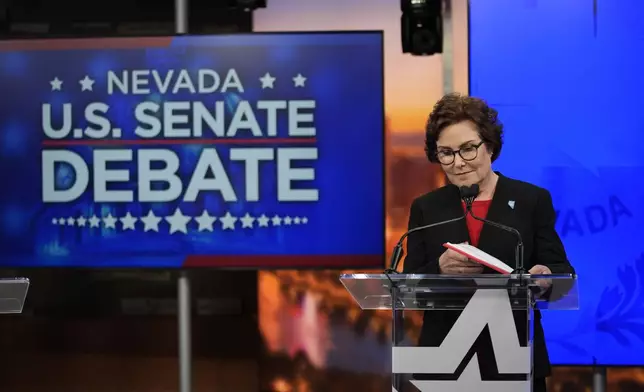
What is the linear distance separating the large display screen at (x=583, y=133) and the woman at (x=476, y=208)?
1.61 m

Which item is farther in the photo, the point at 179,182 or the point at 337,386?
the point at 337,386

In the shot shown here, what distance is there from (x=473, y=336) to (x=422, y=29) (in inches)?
101

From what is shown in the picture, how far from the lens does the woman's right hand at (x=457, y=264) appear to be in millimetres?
2367

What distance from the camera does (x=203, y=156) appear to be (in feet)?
14.1

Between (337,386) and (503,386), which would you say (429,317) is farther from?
(337,386)

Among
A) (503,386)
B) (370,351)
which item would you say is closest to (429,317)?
(503,386)

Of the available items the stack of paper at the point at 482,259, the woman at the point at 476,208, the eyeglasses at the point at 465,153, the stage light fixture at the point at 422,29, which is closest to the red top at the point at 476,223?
the woman at the point at 476,208

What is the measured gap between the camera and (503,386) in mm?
2068

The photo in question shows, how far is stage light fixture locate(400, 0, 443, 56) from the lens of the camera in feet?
14.3

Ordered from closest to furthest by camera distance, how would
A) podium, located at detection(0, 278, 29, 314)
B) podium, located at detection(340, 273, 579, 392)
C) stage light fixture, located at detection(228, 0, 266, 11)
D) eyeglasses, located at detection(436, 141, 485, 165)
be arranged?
podium, located at detection(340, 273, 579, 392)
podium, located at detection(0, 278, 29, 314)
eyeglasses, located at detection(436, 141, 485, 165)
stage light fixture, located at detection(228, 0, 266, 11)

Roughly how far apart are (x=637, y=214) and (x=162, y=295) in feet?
7.90

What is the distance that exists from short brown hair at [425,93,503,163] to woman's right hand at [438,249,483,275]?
402mm

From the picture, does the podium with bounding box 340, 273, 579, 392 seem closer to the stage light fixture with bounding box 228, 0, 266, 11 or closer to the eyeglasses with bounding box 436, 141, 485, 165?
the eyeglasses with bounding box 436, 141, 485, 165

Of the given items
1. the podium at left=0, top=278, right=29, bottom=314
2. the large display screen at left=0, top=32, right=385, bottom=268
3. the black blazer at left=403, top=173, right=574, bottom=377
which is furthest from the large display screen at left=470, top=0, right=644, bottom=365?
the podium at left=0, top=278, right=29, bottom=314
